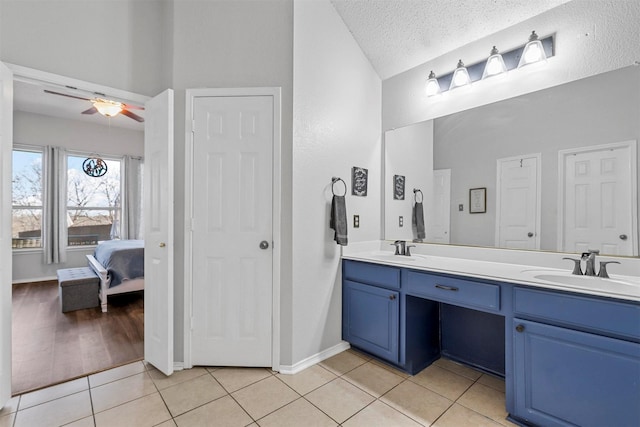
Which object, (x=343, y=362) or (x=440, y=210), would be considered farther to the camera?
(x=440, y=210)

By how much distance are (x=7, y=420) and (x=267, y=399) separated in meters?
1.47

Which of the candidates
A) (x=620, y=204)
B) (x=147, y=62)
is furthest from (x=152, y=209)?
(x=620, y=204)

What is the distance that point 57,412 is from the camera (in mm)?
1791

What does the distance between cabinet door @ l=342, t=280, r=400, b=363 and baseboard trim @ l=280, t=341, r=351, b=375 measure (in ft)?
0.30

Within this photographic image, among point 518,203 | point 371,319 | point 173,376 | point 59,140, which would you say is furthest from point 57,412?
point 59,140

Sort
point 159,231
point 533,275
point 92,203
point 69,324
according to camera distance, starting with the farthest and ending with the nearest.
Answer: point 92,203, point 69,324, point 159,231, point 533,275

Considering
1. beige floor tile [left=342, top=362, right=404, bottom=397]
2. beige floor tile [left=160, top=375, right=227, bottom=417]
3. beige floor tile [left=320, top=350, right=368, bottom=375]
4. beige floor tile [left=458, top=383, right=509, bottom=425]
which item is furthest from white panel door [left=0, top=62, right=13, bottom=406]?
beige floor tile [left=458, top=383, right=509, bottom=425]

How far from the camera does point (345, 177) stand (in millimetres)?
2637

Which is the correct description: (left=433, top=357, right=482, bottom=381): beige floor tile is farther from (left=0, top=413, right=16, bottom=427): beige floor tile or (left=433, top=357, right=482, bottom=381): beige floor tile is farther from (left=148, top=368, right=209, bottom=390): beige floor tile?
(left=0, top=413, right=16, bottom=427): beige floor tile

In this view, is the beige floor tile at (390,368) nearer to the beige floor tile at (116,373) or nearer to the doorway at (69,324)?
the beige floor tile at (116,373)

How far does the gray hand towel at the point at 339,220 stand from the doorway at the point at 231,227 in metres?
0.52

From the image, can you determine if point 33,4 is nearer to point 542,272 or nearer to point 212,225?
point 212,225

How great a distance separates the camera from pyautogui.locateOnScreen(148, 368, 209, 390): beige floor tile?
6.84ft

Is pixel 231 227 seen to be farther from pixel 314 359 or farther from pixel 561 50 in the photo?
pixel 561 50
